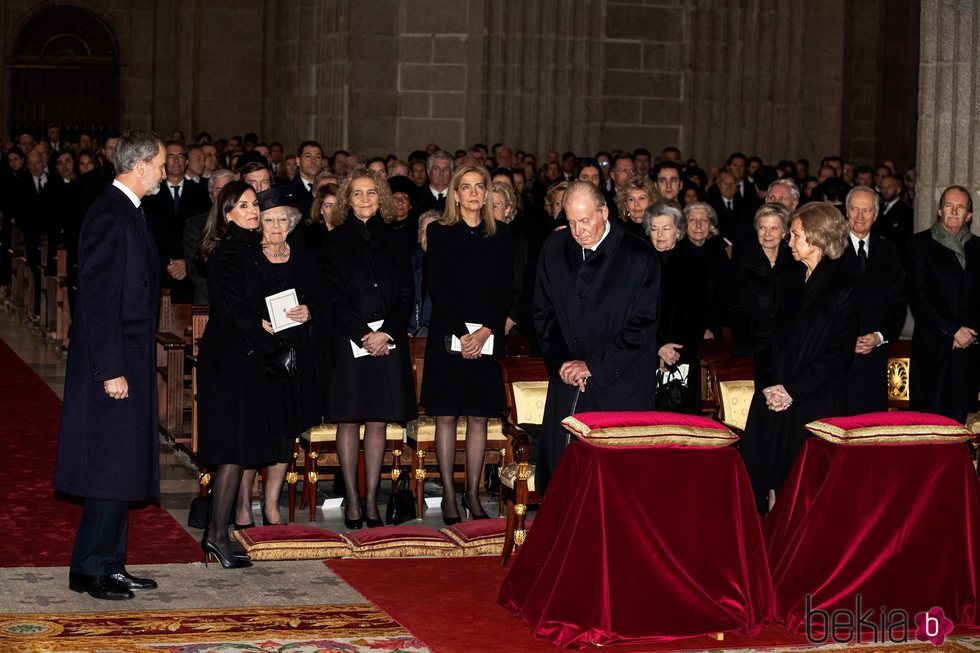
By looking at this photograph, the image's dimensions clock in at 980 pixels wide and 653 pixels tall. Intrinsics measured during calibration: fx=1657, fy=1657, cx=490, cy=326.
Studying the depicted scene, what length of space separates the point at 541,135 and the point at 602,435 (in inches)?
556

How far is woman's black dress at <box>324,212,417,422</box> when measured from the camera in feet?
27.6

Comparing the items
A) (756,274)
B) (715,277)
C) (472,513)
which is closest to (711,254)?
Result: (715,277)

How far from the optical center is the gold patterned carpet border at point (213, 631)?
20.0 ft

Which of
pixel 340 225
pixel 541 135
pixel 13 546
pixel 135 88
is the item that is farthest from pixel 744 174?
pixel 135 88

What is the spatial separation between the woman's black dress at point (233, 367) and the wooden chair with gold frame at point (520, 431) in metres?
1.11

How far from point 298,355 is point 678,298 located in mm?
2072

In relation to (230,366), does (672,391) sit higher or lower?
lower

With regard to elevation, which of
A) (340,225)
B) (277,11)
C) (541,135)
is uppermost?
(277,11)

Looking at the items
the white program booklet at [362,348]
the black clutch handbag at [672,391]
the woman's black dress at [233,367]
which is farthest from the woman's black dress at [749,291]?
the woman's black dress at [233,367]

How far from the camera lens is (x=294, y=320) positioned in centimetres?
774

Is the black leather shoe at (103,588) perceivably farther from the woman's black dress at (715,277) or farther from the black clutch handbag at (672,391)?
the woman's black dress at (715,277)

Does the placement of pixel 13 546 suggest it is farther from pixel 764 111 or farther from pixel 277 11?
pixel 277 11

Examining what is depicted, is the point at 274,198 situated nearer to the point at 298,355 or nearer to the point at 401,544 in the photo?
the point at 298,355

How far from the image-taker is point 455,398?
8430mm
